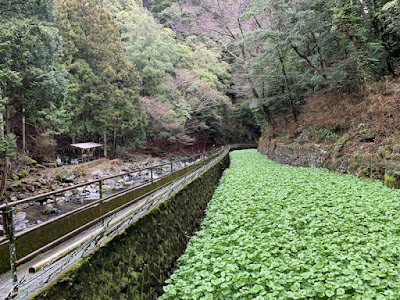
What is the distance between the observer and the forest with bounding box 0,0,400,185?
11.1 metres

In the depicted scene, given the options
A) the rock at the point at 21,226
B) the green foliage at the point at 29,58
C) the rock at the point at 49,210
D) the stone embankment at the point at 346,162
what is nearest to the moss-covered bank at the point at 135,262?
the rock at the point at 21,226

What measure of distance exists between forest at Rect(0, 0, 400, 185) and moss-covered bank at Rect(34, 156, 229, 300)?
28.2 ft

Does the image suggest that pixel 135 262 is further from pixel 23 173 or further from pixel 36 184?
pixel 23 173

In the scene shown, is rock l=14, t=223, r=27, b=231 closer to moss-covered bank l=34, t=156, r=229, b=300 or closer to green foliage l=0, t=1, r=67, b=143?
moss-covered bank l=34, t=156, r=229, b=300

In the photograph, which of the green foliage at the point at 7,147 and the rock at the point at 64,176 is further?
the rock at the point at 64,176

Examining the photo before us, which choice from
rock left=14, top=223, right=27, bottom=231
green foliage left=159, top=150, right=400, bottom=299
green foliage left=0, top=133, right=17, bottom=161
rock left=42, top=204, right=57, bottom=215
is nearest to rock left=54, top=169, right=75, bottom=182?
green foliage left=0, top=133, right=17, bottom=161

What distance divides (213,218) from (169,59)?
87.3 ft

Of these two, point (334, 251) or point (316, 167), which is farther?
point (316, 167)

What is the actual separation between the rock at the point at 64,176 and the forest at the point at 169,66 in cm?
203

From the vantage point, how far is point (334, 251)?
3.98 metres

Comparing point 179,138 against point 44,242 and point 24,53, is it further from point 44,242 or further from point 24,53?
point 44,242

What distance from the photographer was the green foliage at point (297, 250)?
3.22m

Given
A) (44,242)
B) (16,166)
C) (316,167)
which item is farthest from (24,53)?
(316,167)

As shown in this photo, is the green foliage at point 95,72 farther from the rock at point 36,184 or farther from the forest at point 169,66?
the rock at point 36,184
